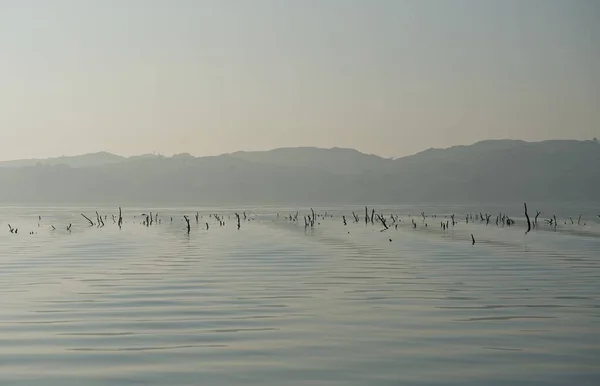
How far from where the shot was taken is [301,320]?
629 inches

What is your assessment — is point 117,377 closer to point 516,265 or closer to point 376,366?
point 376,366

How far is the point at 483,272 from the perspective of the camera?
26.5m

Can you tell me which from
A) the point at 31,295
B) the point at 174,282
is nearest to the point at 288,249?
the point at 174,282

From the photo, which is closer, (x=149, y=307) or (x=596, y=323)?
(x=596, y=323)

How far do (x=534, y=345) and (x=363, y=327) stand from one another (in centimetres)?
315

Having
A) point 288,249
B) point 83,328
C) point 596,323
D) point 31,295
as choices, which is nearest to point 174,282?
point 31,295

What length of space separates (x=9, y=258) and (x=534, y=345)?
984 inches

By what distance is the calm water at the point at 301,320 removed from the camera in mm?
11438

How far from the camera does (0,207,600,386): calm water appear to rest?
11.4 m

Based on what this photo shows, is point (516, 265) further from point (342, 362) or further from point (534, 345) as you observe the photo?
point (342, 362)

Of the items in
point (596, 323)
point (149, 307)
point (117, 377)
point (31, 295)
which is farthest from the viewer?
point (31, 295)

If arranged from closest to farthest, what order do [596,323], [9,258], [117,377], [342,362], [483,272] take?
[117,377]
[342,362]
[596,323]
[483,272]
[9,258]

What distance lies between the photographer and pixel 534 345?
13.3 m

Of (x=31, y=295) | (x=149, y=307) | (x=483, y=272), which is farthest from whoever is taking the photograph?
(x=483, y=272)
